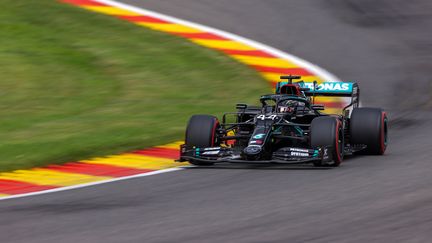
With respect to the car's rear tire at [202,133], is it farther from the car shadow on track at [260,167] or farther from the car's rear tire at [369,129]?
the car's rear tire at [369,129]

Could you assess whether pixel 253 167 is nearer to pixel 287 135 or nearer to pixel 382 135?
pixel 287 135

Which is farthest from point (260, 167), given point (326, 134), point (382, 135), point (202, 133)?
point (382, 135)

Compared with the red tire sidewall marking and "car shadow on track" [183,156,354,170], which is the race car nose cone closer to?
"car shadow on track" [183,156,354,170]

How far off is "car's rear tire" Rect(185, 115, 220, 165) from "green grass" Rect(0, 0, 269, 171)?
1350 millimetres

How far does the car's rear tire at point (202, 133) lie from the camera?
1279 cm

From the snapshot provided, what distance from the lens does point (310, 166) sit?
12.5m

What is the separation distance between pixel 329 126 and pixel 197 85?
22.2ft

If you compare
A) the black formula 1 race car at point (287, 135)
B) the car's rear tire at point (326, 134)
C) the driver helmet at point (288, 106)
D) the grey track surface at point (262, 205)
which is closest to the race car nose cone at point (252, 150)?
the black formula 1 race car at point (287, 135)

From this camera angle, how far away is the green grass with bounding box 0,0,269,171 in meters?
14.2

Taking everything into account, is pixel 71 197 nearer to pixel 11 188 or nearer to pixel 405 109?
pixel 11 188

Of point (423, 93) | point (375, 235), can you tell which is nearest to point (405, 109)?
point (423, 93)

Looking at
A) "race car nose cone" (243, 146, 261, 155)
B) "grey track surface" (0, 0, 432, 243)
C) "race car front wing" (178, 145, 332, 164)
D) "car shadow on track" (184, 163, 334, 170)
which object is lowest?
"grey track surface" (0, 0, 432, 243)

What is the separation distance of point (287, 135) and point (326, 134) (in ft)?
2.32

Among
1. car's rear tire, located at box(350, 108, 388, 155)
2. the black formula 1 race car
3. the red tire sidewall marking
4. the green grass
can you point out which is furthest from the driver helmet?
the green grass
